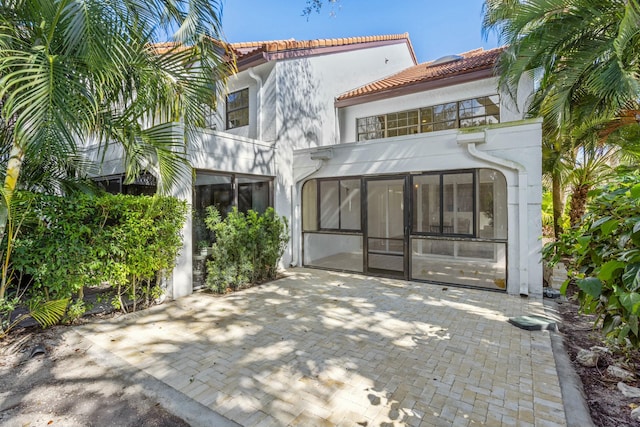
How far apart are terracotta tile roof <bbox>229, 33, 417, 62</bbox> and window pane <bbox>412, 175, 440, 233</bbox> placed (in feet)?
19.3

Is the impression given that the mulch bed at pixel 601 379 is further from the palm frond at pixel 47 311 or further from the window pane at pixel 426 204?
the palm frond at pixel 47 311

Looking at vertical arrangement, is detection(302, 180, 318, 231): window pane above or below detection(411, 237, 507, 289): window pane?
above

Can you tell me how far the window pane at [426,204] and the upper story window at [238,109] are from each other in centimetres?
622

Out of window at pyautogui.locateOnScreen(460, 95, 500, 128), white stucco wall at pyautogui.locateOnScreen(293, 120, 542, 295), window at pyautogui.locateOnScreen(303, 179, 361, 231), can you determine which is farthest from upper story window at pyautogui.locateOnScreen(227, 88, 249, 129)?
window at pyautogui.locateOnScreen(460, 95, 500, 128)

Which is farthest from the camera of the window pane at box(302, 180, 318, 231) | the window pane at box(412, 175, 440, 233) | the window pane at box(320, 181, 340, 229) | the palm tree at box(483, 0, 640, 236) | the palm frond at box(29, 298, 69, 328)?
the window pane at box(302, 180, 318, 231)

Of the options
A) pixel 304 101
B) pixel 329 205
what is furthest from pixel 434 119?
pixel 329 205

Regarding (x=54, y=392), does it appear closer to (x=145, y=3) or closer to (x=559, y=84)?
(x=145, y=3)

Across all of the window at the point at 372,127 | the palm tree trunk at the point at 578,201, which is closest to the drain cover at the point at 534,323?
the palm tree trunk at the point at 578,201

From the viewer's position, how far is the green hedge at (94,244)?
501 centimetres

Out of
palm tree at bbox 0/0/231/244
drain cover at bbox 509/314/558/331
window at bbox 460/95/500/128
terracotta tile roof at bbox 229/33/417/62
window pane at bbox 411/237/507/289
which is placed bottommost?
drain cover at bbox 509/314/558/331

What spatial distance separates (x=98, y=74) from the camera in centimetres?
439

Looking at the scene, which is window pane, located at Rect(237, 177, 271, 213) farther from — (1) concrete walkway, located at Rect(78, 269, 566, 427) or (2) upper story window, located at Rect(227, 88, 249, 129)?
(1) concrete walkway, located at Rect(78, 269, 566, 427)

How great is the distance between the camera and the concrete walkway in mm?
3385

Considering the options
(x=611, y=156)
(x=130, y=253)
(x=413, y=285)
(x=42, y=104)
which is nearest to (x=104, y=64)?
(x=42, y=104)
